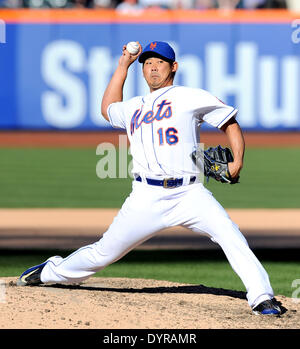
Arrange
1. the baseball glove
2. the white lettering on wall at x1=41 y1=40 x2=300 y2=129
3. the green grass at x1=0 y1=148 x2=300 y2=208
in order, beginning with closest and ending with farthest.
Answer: the baseball glove < the green grass at x1=0 y1=148 x2=300 y2=208 < the white lettering on wall at x1=41 y1=40 x2=300 y2=129

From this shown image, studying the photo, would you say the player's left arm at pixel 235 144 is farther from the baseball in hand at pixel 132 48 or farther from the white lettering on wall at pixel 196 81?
the white lettering on wall at pixel 196 81

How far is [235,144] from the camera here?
16.8 ft

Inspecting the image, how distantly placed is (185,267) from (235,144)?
8.64ft

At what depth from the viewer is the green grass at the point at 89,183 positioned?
1202 centimetres

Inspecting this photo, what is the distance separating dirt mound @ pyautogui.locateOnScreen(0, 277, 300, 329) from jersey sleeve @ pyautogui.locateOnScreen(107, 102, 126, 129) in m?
1.17

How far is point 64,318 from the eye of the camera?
16.3ft

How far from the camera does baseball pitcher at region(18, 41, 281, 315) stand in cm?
519

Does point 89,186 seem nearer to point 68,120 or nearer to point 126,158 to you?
point 126,158

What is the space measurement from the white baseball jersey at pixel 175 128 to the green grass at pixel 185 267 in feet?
5.54

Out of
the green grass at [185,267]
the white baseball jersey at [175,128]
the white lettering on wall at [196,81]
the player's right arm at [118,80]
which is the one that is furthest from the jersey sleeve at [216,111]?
the white lettering on wall at [196,81]

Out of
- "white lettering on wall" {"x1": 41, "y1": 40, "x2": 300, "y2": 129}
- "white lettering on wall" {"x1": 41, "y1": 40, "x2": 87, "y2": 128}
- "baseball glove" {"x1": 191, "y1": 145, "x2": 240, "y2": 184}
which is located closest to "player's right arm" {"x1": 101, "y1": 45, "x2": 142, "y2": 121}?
"baseball glove" {"x1": 191, "y1": 145, "x2": 240, "y2": 184}

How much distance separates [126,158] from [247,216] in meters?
6.37

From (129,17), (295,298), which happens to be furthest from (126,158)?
(295,298)

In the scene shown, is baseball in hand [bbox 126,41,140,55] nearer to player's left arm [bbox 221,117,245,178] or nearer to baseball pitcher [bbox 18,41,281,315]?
baseball pitcher [bbox 18,41,281,315]
